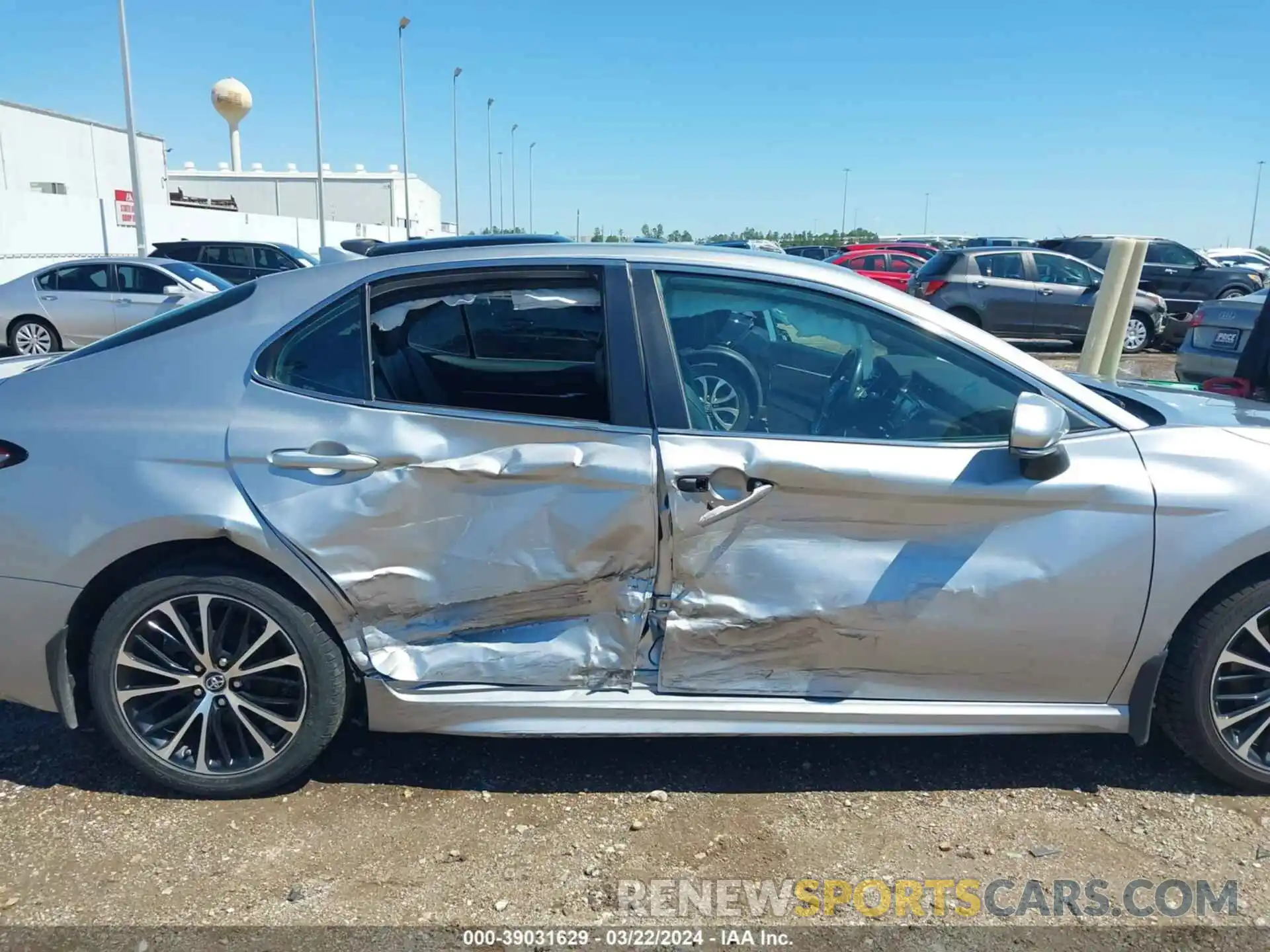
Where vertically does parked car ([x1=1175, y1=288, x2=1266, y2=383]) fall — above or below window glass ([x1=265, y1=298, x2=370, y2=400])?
below

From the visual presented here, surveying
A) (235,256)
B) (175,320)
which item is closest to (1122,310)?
(175,320)

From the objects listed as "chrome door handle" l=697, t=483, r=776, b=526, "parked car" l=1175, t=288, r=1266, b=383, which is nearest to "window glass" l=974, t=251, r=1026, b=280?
"parked car" l=1175, t=288, r=1266, b=383

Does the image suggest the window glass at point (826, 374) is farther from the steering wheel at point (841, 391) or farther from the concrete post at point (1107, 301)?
the concrete post at point (1107, 301)

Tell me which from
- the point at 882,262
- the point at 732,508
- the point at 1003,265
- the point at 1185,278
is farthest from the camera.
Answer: the point at 882,262

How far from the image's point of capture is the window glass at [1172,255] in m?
17.0

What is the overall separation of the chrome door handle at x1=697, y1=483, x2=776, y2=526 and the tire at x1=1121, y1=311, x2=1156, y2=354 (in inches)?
560

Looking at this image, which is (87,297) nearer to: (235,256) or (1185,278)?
(235,256)

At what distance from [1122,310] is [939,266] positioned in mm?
10390

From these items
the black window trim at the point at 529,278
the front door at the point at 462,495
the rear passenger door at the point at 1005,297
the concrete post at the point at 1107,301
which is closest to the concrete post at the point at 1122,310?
the concrete post at the point at 1107,301

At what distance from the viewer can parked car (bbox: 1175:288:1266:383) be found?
7.40 meters

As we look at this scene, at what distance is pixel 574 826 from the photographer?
2830 mm

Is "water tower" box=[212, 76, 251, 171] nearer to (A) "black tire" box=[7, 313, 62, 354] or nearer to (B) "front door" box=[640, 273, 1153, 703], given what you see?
(A) "black tire" box=[7, 313, 62, 354]

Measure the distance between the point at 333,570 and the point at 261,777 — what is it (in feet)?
2.37

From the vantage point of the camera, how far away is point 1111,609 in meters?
2.77
